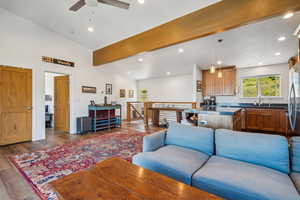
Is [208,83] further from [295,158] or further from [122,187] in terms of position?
[122,187]

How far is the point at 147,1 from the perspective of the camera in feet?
9.72

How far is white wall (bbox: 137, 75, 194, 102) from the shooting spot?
25.6 ft

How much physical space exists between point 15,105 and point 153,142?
4.07 metres

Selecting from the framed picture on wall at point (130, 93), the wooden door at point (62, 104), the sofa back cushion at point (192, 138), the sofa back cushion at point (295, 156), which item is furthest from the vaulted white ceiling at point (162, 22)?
the framed picture on wall at point (130, 93)

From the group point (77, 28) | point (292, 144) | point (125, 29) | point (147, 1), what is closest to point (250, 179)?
point (292, 144)

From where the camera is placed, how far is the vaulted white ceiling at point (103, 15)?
10.0 ft

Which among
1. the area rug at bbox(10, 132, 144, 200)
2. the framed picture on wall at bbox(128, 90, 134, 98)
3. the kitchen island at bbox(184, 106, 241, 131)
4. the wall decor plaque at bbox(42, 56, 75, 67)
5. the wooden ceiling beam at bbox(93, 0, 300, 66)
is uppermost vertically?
the wooden ceiling beam at bbox(93, 0, 300, 66)

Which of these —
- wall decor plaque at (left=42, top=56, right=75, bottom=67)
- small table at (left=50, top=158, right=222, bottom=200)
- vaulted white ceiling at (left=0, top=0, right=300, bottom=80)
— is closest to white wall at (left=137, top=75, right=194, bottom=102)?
vaulted white ceiling at (left=0, top=0, right=300, bottom=80)

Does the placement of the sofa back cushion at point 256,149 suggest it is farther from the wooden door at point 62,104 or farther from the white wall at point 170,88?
the white wall at point 170,88

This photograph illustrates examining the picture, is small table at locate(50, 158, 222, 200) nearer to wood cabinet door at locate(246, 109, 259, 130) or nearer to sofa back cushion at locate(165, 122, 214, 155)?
sofa back cushion at locate(165, 122, 214, 155)

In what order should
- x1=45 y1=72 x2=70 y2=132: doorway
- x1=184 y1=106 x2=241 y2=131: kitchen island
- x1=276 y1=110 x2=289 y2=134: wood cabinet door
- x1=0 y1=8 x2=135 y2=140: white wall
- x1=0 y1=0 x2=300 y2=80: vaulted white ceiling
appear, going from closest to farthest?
x1=184 y1=106 x2=241 y2=131: kitchen island → x1=0 y1=0 x2=300 y2=80: vaulted white ceiling → x1=0 y1=8 x2=135 y2=140: white wall → x1=276 y1=110 x2=289 y2=134: wood cabinet door → x1=45 y1=72 x2=70 y2=132: doorway

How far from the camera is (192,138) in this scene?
2.23 metres

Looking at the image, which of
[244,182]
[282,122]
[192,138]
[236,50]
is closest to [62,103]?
[192,138]

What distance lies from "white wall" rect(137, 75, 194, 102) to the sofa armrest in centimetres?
525
